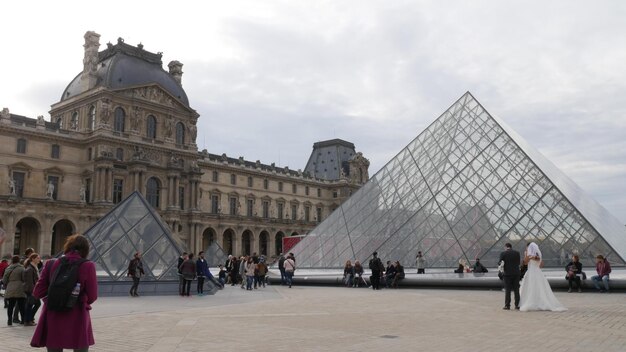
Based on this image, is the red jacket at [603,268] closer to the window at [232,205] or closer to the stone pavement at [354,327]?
the stone pavement at [354,327]

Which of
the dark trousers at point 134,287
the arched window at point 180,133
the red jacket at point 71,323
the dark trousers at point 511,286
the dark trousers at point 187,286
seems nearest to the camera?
the red jacket at point 71,323

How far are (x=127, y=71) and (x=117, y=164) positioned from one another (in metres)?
8.95

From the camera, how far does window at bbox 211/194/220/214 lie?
193ft

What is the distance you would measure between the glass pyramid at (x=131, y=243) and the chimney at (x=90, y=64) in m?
35.2

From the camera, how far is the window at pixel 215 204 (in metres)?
58.8

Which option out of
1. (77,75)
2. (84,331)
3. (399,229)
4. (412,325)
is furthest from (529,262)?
(77,75)

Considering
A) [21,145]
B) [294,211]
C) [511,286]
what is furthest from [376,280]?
[294,211]

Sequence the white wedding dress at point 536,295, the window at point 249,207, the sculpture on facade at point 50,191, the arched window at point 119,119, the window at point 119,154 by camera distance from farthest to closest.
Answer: the window at point 249,207, the arched window at point 119,119, the window at point 119,154, the sculpture on facade at point 50,191, the white wedding dress at point 536,295

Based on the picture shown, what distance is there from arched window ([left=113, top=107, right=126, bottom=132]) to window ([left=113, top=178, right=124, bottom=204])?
4.33m

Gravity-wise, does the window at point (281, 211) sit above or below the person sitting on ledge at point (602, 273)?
above

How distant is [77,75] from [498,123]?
42230 millimetres

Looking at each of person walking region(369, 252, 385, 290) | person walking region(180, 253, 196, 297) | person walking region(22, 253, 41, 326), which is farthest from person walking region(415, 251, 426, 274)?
person walking region(22, 253, 41, 326)

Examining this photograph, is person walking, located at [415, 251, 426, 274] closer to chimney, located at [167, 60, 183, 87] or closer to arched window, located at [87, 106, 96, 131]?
arched window, located at [87, 106, 96, 131]

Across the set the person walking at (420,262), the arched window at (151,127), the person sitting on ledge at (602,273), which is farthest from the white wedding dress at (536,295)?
the arched window at (151,127)
